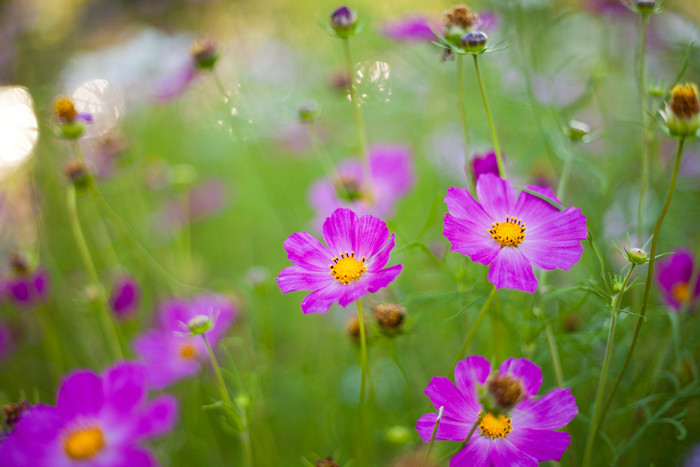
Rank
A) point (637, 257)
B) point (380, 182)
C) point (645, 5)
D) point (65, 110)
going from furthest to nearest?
point (380, 182), point (65, 110), point (645, 5), point (637, 257)

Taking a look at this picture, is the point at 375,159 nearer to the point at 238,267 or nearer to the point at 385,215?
the point at 385,215

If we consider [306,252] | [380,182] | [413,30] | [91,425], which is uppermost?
[413,30]

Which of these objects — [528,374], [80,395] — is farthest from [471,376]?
[80,395]

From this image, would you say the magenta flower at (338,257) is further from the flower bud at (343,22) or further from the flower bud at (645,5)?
the flower bud at (645,5)

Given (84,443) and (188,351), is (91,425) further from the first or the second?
(188,351)

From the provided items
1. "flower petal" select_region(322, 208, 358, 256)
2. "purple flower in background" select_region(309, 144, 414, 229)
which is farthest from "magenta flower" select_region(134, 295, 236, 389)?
"flower petal" select_region(322, 208, 358, 256)

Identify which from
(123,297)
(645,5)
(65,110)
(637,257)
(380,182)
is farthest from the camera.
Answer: (380,182)

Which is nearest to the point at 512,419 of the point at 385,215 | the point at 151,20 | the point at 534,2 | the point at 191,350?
the point at 385,215
